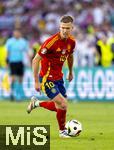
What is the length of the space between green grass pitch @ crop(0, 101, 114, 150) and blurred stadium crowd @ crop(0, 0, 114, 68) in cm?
352

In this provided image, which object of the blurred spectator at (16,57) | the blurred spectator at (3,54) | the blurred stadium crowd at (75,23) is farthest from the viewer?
the blurred spectator at (3,54)

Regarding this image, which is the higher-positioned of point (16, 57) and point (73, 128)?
point (16, 57)

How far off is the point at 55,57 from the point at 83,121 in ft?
12.9

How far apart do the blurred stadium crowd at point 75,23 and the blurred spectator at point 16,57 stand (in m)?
2.03

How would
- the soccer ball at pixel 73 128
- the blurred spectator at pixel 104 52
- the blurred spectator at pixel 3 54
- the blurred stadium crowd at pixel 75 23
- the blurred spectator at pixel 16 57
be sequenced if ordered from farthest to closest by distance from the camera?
the blurred spectator at pixel 3 54
the blurred stadium crowd at pixel 75 23
the blurred spectator at pixel 104 52
the blurred spectator at pixel 16 57
the soccer ball at pixel 73 128

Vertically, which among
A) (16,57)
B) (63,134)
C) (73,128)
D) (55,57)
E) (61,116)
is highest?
(16,57)

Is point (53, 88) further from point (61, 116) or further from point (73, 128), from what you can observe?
point (73, 128)

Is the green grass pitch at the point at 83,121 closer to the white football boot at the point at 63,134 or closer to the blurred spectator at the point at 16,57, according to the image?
the white football boot at the point at 63,134

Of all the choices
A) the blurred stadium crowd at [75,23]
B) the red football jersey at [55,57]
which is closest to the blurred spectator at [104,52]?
the blurred stadium crowd at [75,23]

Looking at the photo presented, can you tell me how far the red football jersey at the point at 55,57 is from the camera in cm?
1284

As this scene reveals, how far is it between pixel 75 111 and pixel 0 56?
9.54 meters

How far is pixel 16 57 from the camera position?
2505cm

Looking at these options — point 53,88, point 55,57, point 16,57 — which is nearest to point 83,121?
point 53,88

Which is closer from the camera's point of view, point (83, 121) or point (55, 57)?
point (55, 57)
